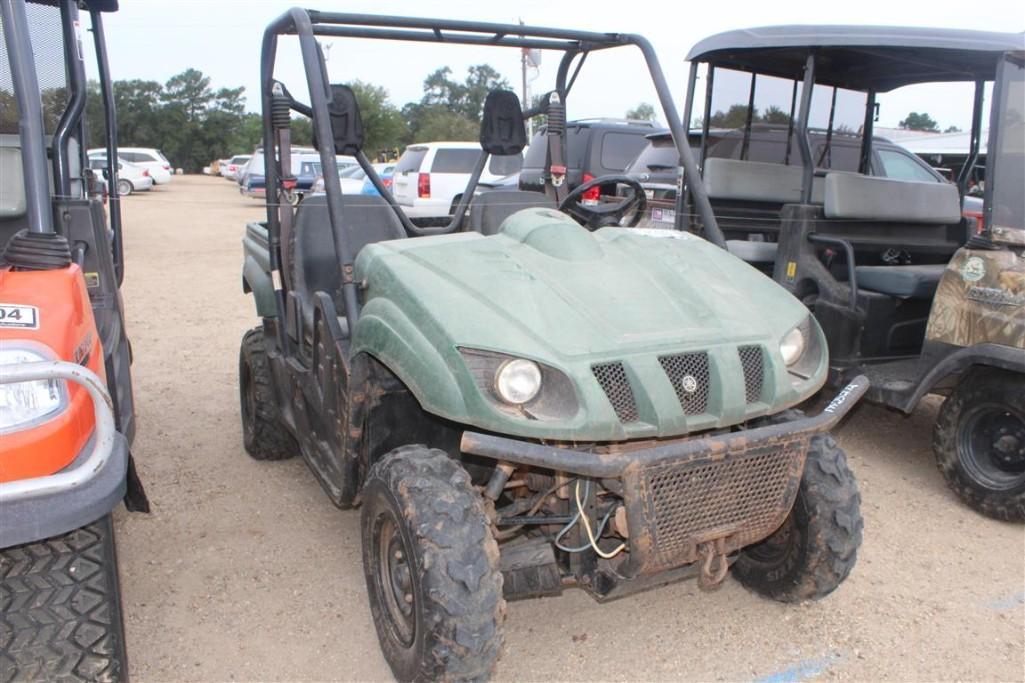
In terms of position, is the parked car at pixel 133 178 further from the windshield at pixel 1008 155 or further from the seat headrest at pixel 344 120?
the windshield at pixel 1008 155

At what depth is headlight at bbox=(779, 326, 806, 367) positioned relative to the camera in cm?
275

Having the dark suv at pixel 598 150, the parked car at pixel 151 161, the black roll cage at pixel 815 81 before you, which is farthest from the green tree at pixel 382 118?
the black roll cage at pixel 815 81

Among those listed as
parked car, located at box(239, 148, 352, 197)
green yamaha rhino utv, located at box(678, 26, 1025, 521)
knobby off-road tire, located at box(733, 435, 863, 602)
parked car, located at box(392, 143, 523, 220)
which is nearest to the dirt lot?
knobby off-road tire, located at box(733, 435, 863, 602)

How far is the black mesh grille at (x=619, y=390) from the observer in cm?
238

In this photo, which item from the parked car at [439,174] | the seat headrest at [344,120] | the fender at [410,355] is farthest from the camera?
the parked car at [439,174]

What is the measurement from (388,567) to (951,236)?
452 cm

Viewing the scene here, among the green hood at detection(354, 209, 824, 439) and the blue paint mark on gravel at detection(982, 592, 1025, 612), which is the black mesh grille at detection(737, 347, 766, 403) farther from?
the blue paint mark on gravel at detection(982, 592, 1025, 612)

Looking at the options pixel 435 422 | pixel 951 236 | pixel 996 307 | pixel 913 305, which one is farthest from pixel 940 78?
pixel 435 422

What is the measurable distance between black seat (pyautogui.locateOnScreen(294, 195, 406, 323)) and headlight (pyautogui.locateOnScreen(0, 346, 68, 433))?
1.92 meters

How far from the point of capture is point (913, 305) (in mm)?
4938

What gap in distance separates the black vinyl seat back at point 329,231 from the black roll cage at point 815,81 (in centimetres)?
195

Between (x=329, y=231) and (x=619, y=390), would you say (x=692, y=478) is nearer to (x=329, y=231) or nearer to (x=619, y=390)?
(x=619, y=390)

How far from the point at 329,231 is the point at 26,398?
86.0 inches

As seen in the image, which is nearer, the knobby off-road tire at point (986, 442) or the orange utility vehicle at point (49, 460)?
the orange utility vehicle at point (49, 460)
